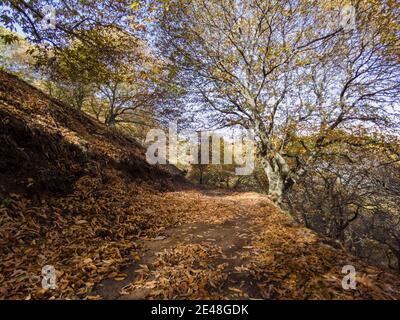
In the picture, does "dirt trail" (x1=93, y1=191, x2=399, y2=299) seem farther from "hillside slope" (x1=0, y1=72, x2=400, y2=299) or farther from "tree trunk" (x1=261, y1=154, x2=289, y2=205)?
"tree trunk" (x1=261, y1=154, x2=289, y2=205)

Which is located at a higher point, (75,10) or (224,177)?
(75,10)

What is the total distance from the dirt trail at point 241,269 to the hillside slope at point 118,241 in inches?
0.5

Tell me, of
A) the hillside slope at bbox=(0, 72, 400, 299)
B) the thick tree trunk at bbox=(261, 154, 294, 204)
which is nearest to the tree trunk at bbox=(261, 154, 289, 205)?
the thick tree trunk at bbox=(261, 154, 294, 204)

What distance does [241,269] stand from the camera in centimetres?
281

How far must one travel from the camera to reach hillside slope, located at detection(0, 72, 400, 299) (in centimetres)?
236

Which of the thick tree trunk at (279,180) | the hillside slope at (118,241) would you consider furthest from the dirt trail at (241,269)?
the thick tree trunk at (279,180)

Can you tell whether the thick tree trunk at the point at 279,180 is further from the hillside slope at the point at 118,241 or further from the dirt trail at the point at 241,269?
the dirt trail at the point at 241,269

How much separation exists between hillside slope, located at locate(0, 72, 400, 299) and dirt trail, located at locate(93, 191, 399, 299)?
0.01m

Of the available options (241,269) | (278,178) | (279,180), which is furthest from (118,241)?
(278,178)

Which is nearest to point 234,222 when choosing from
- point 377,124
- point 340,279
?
point 340,279

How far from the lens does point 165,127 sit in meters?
17.4

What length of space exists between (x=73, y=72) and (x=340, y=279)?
28.3 ft

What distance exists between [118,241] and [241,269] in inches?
79.7

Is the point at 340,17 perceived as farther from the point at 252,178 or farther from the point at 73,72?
the point at 252,178
